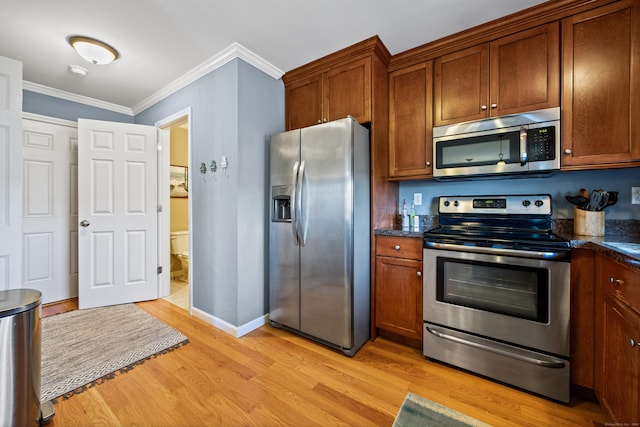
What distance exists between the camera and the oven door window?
1.58 m

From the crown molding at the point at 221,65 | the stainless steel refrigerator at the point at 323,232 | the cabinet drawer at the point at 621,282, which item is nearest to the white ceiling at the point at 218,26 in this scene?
the crown molding at the point at 221,65

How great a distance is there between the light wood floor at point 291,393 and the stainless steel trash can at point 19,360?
0.21 m

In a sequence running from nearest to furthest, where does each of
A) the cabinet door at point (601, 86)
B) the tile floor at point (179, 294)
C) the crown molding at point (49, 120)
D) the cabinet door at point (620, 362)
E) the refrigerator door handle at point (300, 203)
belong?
1. the cabinet door at point (620, 362)
2. the cabinet door at point (601, 86)
3. the refrigerator door handle at point (300, 203)
4. the crown molding at point (49, 120)
5. the tile floor at point (179, 294)

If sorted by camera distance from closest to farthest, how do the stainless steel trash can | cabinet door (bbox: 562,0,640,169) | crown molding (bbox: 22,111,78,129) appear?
the stainless steel trash can, cabinet door (bbox: 562,0,640,169), crown molding (bbox: 22,111,78,129)

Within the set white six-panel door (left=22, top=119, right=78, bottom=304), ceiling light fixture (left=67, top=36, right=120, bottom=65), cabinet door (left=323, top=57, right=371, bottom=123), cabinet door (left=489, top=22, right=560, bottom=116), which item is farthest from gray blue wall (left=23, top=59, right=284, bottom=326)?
cabinet door (left=489, top=22, right=560, bottom=116)

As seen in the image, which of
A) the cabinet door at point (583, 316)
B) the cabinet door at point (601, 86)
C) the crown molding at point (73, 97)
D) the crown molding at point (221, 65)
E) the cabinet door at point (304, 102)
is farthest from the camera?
the crown molding at point (73, 97)

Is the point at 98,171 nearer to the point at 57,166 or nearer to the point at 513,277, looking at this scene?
the point at 57,166

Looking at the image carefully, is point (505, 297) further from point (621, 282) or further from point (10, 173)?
point (10, 173)

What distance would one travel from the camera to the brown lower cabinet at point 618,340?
1.09 metres

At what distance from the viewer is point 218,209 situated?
2502 millimetres

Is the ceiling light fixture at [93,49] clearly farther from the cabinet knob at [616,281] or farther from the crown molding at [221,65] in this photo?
the cabinet knob at [616,281]

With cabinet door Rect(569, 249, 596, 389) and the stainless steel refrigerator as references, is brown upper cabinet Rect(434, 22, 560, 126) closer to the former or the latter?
the stainless steel refrigerator

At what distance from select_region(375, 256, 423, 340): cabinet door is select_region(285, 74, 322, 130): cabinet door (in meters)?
1.46

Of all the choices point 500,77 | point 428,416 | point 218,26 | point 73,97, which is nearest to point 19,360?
point 428,416
